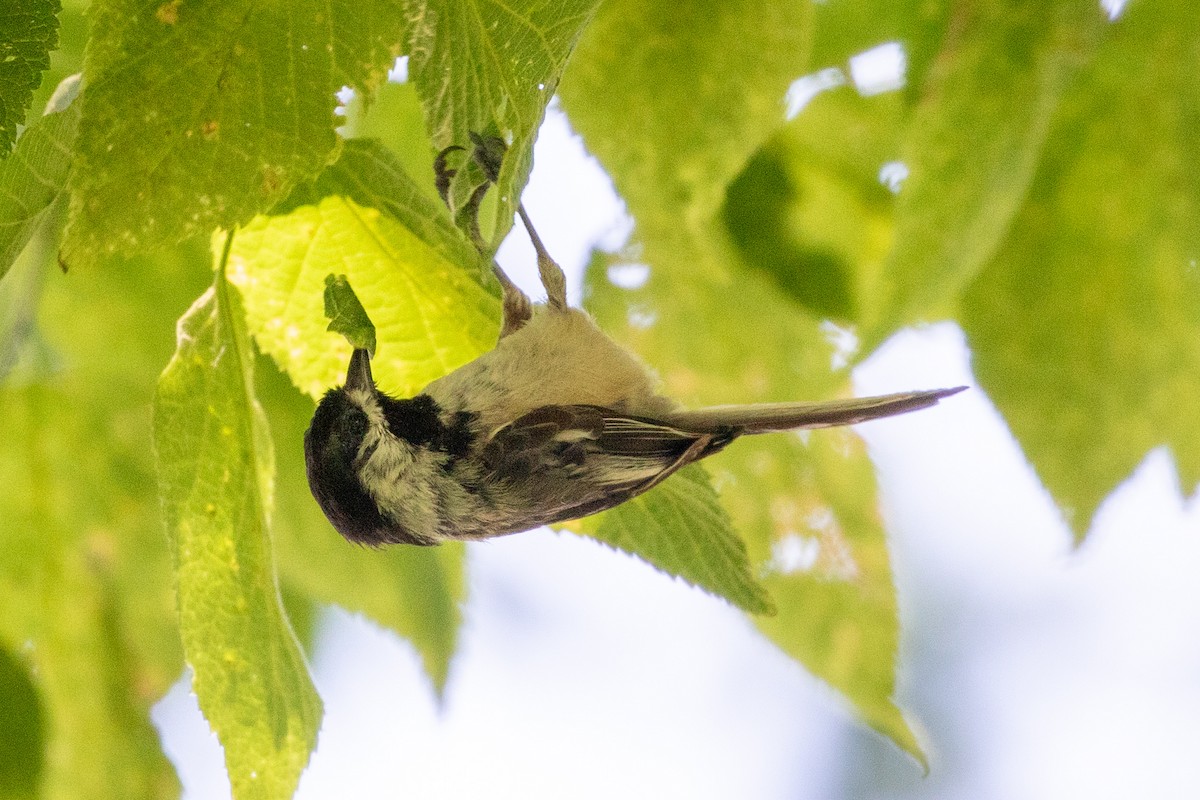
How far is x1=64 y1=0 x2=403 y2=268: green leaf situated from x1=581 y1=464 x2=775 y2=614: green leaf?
0.57 metres

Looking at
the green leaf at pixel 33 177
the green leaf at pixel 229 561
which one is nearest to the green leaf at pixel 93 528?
the green leaf at pixel 229 561

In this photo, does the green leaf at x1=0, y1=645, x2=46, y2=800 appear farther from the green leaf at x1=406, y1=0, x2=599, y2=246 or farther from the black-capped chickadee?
the green leaf at x1=406, y1=0, x2=599, y2=246

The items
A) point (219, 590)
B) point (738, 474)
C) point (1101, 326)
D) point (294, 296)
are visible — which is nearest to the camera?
point (219, 590)

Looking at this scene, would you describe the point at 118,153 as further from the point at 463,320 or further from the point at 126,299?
the point at 126,299

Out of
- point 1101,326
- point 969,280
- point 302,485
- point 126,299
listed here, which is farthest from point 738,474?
point 126,299

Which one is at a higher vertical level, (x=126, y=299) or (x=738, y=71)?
(x=738, y=71)

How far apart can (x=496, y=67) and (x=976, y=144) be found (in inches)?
28.1

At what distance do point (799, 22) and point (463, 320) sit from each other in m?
0.53

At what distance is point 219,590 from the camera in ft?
3.48

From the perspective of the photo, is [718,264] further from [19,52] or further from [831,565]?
[19,52]

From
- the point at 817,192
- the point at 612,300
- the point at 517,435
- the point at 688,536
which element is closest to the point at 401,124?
the point at 612,300

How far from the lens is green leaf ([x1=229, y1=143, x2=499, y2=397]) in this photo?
1186 millimetres

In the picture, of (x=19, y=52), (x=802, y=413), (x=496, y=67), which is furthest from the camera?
(x=802, y=413)

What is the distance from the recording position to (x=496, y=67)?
0.94 meters
